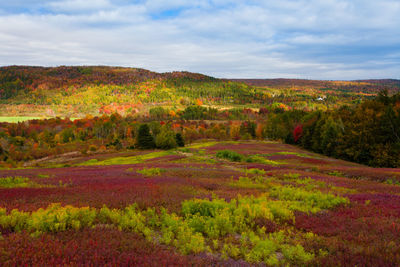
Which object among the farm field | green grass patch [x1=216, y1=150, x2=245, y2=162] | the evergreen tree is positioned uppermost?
the farm field

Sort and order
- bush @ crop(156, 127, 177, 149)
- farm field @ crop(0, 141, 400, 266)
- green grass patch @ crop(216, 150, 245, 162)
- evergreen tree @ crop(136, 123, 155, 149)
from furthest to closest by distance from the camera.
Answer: evergreen tree @ crop(136, 123, 155, 149) < bush @ crop(156, 127, 177, 149) < green grass patch @ crop(216, 150, 245, 162) < farm field @ crop(0, 141, 400, 266)

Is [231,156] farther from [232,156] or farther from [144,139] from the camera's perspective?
[144,139]

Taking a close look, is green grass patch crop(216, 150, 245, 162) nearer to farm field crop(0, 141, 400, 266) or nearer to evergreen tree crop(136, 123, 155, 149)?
farm field crop(0, 141, 400, 266)

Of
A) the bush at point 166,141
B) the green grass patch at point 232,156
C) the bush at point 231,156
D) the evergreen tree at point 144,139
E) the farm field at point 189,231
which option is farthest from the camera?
the evergreen tree at point 144,139

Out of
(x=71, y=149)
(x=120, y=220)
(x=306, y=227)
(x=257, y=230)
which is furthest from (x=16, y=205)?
(x=71, y=149)

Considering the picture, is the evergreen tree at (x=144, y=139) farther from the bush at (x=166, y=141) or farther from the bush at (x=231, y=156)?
the bush at (x=231, y=156)

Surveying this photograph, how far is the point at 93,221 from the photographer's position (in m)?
7.09

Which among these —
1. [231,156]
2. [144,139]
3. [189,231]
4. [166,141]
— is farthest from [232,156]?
[144,139]

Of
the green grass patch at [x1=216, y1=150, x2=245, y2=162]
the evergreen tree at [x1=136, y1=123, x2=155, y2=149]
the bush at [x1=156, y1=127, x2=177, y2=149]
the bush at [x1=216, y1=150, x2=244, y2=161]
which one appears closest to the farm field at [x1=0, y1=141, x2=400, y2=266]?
the green grass patch at [x1=216, y1=150, x2=245, y2=162]

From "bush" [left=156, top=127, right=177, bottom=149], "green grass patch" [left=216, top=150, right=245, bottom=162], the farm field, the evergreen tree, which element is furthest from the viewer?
the evergreen tree

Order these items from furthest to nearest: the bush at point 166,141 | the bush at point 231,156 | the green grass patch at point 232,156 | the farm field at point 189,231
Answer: the bush at point 166,141 < the bush at point 231,156 < the green grass patch at point 232,156 < the farm field at point 189,231

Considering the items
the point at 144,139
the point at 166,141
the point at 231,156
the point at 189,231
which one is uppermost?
the point at 189,231

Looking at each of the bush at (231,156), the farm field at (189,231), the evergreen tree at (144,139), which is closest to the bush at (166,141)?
the evergreen tree at (144,139)

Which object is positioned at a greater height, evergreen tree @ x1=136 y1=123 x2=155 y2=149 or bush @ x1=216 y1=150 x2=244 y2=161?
bush @ x1=216 y1=150 x2=244 y2=161
